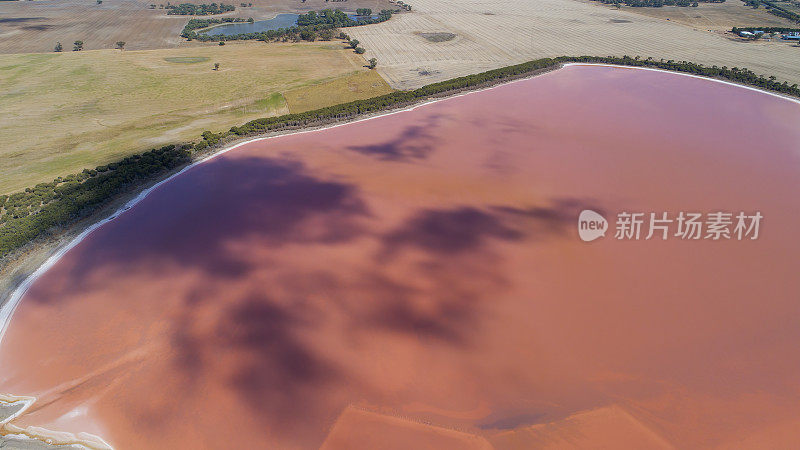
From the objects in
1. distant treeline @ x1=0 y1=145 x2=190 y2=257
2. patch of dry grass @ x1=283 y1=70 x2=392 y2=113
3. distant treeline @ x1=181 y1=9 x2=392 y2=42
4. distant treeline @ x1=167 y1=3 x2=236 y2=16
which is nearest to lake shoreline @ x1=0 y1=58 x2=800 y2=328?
distant treeline @ x1=0 y1=145 x2=190 y2=257

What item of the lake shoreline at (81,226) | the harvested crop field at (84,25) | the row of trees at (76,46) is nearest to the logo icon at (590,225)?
the lake shoreline at (81,226)

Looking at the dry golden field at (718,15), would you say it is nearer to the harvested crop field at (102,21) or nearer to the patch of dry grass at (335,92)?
the harvested crop field at (102,21)

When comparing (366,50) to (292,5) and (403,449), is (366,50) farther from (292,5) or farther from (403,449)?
(403,449)

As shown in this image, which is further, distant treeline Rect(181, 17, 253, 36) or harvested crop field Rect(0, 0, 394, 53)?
distant treeline Rect(181, 17, 253, 36)

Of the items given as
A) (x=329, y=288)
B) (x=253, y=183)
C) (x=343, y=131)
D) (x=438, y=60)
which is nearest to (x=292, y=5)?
(x=438, y=60)

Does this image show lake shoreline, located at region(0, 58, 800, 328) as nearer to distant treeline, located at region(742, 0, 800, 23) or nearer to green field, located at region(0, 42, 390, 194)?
green field, located at region(0, 42, 390, 194)

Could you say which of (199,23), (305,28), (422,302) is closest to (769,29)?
(305,28)

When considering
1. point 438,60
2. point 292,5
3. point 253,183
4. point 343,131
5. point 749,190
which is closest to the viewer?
point 749,190
